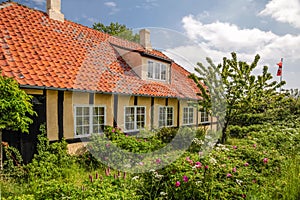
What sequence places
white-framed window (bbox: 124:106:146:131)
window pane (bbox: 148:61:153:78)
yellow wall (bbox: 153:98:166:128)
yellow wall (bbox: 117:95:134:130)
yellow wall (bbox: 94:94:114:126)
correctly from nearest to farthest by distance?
yellow wall (bbox: 94:94:114:126) → yellow wall (bbox: 117:95:134:130) → white-framed window (bbox: 124:106:146:131) → yellow wall (bbox: 153:98:166:128) → window pane (bbox: 148:61:153:78)

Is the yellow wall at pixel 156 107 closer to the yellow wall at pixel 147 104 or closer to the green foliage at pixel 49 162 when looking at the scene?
the yellow wall at pixel 147 104

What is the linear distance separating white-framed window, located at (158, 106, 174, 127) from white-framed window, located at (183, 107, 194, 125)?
4.26 feet

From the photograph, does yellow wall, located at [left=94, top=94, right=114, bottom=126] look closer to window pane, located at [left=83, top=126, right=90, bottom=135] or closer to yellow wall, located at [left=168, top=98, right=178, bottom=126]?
window pane, located at [left=83, top=126, right=90, bottom=135]

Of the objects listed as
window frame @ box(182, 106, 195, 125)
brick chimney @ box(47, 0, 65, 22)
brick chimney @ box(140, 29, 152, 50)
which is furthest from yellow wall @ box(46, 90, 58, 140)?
brick chimney @ box(140, 29, 152, 50)

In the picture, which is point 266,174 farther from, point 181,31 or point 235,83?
point 181,31

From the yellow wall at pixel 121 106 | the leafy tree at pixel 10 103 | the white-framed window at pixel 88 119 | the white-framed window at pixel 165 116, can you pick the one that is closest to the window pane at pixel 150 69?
the white-framed window at pixel 165 116

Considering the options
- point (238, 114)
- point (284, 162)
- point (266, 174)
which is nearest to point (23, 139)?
point (266, 174)

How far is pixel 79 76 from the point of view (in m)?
6.98

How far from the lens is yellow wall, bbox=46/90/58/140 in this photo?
19.8ft

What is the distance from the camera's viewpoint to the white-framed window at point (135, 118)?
8601 millimetres

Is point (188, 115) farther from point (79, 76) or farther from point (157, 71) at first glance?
point (79, 76)

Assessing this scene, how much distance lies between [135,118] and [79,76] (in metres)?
3.01

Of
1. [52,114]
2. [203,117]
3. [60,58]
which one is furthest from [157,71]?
[52,114]

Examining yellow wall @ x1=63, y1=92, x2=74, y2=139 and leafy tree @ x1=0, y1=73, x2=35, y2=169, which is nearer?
leafy tree @ x1=0, y1=73, x2=35, y2=169
